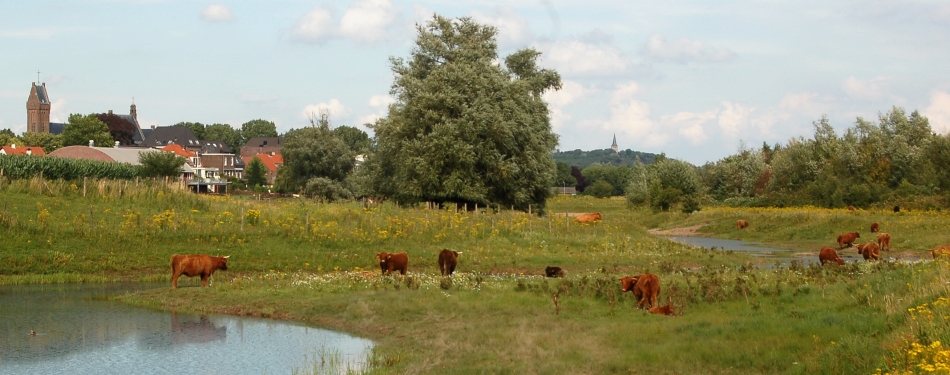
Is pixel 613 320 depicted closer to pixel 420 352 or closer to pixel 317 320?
pixel 420 352

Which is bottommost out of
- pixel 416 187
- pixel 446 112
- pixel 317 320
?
pixel 317 320

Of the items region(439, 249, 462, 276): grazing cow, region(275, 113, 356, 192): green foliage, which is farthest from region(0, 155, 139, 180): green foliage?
region(439, 249, 462, 276): grazing cow

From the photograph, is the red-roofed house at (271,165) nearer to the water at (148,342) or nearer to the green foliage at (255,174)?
the green foliage at (255,174)

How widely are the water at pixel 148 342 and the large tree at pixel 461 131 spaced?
32114mm

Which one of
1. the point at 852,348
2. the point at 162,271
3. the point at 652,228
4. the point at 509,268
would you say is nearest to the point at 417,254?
the point at 509,268

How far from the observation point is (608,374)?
15672 mm

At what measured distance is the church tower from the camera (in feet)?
629

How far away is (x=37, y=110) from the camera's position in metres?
192

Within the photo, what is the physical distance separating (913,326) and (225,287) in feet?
65.7

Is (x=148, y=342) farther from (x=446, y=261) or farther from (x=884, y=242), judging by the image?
(x=884, y=242)

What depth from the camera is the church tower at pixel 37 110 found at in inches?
7544

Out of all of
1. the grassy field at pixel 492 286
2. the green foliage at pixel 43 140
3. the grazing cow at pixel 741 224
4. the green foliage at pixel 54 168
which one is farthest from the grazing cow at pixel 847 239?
the green foliage at pixel 43 140

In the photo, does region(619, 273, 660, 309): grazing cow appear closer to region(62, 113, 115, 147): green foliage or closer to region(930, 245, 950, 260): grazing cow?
region(930, 245, 950, 260): grazing cow

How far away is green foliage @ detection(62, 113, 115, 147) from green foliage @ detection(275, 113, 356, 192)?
2681 inches
